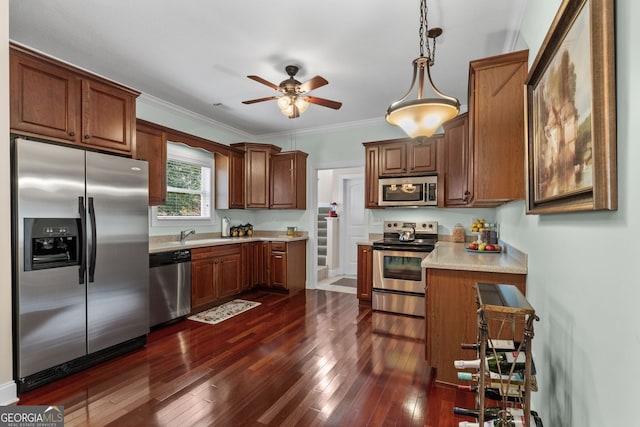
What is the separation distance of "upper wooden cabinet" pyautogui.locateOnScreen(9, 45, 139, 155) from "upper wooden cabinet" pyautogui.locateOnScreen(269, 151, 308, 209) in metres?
2.53

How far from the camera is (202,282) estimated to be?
399cm

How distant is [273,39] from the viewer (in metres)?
2.70

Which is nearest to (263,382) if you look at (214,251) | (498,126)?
(214,251)

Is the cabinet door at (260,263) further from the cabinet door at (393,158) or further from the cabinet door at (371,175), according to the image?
the cabinet door at (393,158)

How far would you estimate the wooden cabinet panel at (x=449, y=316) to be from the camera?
2.21 meters

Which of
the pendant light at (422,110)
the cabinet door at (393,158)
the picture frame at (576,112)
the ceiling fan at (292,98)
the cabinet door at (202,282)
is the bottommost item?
the cabinet door at (202,282)

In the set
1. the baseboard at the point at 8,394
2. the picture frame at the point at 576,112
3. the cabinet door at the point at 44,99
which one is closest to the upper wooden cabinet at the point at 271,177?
the cabinet door at the point at 44,99

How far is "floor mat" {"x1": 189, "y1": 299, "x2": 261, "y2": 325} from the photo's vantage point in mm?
3729

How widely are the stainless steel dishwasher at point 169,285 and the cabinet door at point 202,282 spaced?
0.31ft

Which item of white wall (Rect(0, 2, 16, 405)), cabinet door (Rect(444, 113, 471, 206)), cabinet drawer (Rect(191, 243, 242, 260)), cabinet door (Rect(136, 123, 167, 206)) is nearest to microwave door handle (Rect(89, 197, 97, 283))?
white wall (Rect(0, 2, 16, 405))

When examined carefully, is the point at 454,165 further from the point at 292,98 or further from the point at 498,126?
the point at 292,98

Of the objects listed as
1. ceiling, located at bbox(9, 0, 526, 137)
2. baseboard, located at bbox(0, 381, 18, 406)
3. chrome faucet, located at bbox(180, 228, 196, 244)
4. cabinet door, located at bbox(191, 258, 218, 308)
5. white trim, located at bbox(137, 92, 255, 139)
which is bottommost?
baseboard, located at bbox(0, 381, 18, 406)

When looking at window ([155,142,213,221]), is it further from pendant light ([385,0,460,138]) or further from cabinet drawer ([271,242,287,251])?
pendant light ([385,0,460,138])

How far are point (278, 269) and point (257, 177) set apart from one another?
160 centimetres
